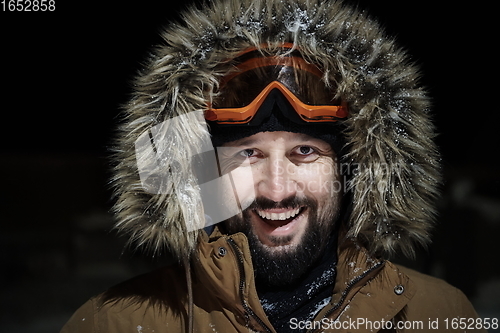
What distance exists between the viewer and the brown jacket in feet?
5.22

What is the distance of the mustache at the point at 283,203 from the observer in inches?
64.8

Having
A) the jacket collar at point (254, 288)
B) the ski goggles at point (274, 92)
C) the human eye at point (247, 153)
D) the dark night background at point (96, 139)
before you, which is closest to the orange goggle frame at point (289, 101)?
the ski goggles at point (274, 92)

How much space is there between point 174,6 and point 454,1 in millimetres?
1156

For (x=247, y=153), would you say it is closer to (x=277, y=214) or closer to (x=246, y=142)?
(x=246, y=142)

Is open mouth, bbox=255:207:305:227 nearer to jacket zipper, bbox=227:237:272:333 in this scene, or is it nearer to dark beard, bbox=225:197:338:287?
dark beard, bbox=225:197:338:287

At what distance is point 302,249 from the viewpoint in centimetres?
169

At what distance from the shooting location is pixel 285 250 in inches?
66.1

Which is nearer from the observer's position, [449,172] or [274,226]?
[274,226]

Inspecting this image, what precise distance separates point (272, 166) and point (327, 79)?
328 millimetres

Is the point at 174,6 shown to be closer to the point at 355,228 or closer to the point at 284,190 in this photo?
the point at 284,190

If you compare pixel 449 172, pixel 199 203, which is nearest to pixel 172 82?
pixel 199 203

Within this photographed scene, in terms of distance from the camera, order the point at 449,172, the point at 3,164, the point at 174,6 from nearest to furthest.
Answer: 1. the point at 174,6
2. the point at 3,164
3. the point at 449,172

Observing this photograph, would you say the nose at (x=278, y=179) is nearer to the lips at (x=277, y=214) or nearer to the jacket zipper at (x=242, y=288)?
the lips at (x=277, y=214)

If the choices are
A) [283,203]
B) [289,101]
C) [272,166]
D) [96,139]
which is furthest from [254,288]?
[96,139]
